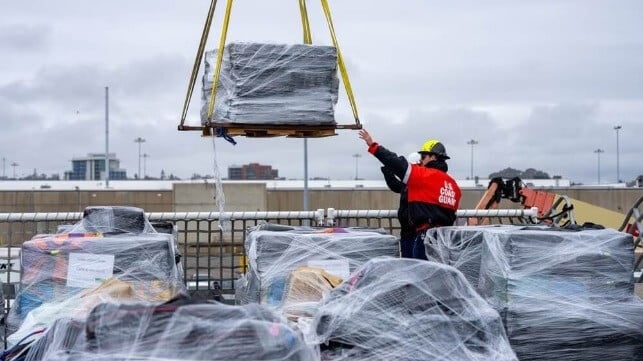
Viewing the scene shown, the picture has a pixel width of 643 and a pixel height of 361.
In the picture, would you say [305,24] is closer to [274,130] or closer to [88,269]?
[274,130]

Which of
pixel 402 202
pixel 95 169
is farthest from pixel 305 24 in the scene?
pixel 95 169

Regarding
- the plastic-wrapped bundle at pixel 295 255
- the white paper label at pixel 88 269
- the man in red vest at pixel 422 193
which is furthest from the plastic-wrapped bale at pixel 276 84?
the white paper label at pixel 88 269

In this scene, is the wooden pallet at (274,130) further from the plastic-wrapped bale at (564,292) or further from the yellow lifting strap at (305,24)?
the plastic-wrapped bale at (564,292)

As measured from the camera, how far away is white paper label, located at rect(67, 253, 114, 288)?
609 centimetres

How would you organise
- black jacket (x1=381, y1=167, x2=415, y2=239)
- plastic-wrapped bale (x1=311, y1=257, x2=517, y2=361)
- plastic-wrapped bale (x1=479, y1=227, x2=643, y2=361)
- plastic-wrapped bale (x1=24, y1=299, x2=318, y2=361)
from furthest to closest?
1. black jacket (x1=381, y1=167, x2=415, y2=239)
2. plastic-wrapped bale (x1=479, y1=227, x2=643, y2=361)
3. plastic-wrapped bale (x1=311, y1=257, x2=517, y2=361)
4. plastic-wrapped bale (x1=24, y1=299, x2=318, y2=361)

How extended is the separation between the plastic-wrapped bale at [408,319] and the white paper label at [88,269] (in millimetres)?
2075

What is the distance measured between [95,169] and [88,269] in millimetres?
64570

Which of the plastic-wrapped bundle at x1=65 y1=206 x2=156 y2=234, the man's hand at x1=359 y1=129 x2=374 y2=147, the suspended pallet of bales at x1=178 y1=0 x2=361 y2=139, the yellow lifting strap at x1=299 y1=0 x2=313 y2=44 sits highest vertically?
the yellow lifting strap at x1=299 y1=0 x2=313 y2=44

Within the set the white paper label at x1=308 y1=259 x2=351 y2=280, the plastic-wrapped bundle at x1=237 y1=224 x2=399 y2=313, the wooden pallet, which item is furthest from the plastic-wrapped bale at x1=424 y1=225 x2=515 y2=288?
the wooden pallet

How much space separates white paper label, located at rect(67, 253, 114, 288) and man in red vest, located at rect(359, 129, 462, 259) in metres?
2.69

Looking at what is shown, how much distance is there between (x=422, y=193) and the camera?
7836 millimetres

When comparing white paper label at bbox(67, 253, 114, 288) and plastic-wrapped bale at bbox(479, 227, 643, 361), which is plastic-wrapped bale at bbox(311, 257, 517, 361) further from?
white paper label at bbox(67, 253, 114, 288)

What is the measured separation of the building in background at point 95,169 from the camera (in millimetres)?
65800

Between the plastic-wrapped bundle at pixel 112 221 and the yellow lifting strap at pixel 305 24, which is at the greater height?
the yellow lifting strap at pixel 305 24
